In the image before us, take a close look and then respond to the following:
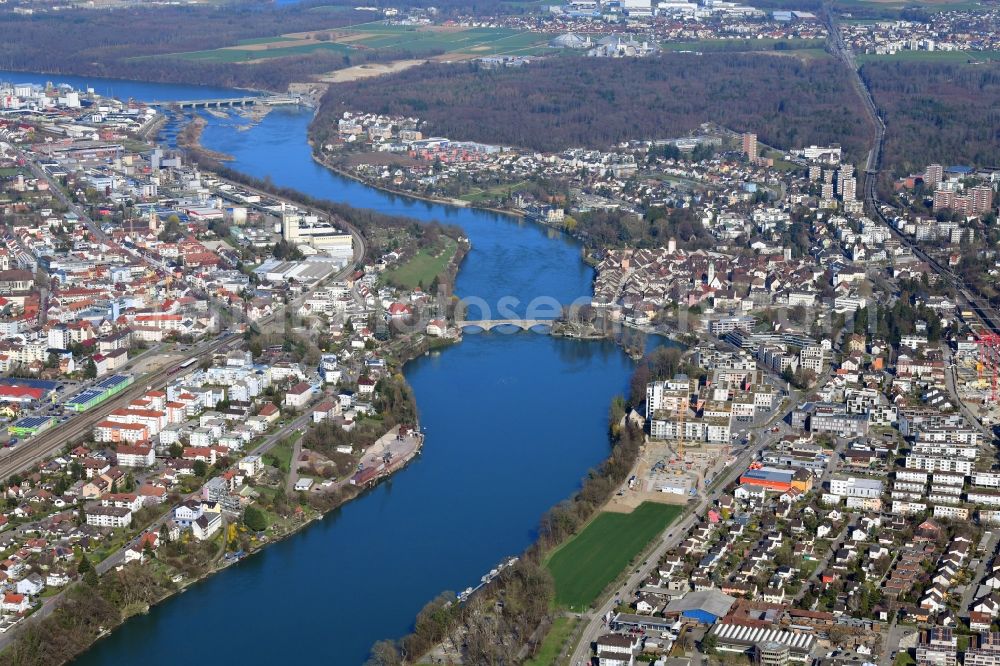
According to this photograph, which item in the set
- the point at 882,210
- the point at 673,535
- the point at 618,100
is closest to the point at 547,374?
the point at 673,535

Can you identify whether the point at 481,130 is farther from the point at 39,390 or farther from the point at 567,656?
the point at 567,656

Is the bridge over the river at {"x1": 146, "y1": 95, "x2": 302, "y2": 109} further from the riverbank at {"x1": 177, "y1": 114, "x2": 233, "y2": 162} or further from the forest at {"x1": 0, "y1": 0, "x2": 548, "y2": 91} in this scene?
the forest at {"x1": 0, "y1": 0, "x2": 548, "y2": 91}

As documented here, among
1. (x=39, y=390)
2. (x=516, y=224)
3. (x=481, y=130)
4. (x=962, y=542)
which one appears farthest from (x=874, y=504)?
(x=481, y=130)

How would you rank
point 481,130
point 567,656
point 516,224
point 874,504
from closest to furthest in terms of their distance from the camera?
point 567,656, point 874,504, point 516,224, point 481,130

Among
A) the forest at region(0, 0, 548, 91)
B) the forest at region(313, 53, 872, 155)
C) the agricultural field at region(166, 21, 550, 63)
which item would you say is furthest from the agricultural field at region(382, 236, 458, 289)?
the agricultural field at region(166, 21, 550, 63)

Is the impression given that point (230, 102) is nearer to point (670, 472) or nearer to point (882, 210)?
point (882, 210)

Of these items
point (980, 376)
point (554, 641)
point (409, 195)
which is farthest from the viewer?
point (409, 195)
